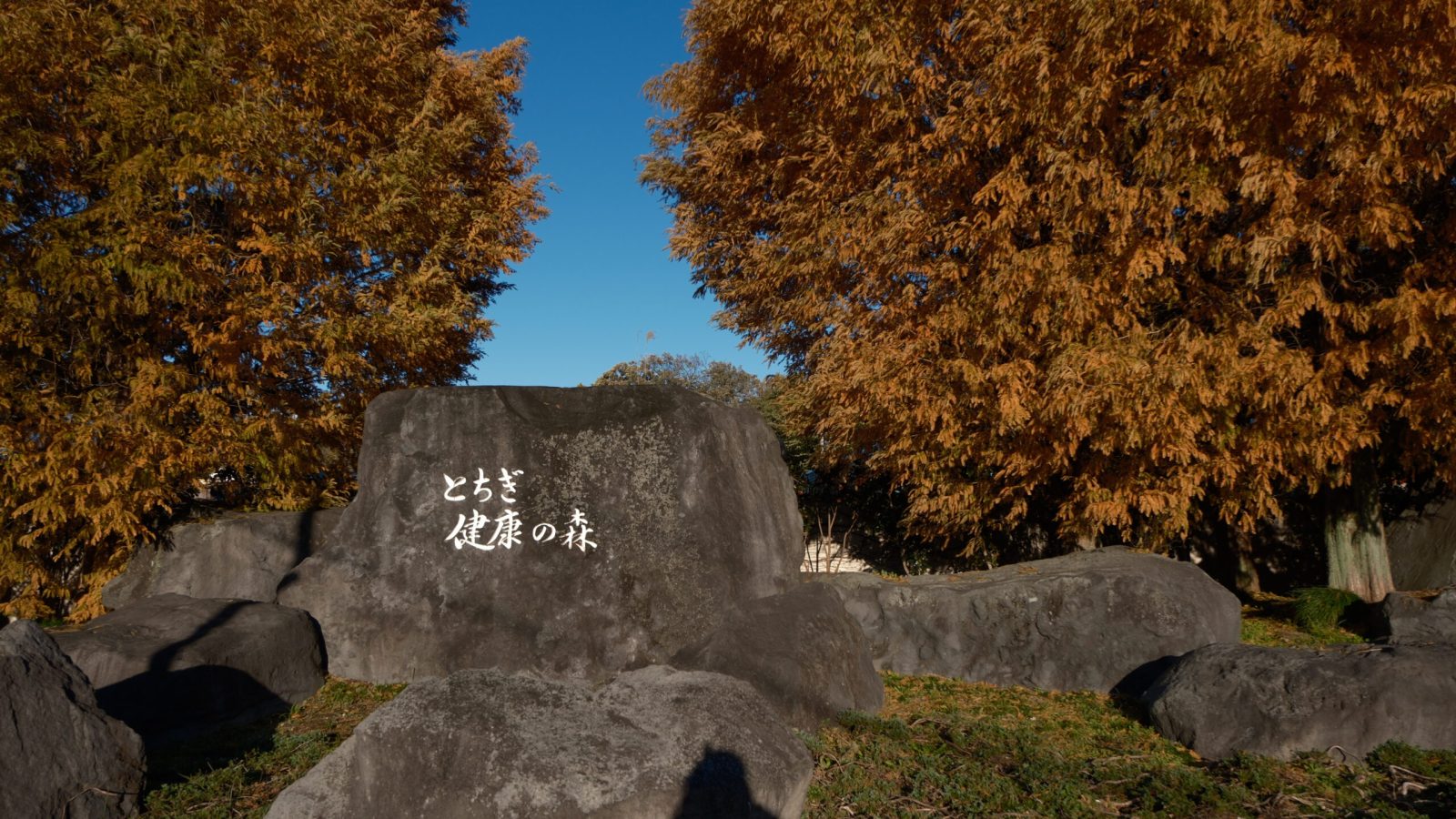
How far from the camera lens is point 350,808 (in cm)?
394

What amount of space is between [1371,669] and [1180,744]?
1280 millimetres

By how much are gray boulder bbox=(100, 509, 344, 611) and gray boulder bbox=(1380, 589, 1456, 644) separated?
34.3 ft

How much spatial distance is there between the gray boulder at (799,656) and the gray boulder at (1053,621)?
88cm

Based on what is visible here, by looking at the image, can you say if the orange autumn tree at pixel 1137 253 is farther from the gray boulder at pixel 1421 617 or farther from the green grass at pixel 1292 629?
the gray boulder at pixel 1421 617

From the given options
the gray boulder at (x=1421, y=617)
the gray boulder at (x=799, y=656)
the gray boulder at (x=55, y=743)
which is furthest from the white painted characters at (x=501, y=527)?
the gray boulder at (x=1421, y=617)

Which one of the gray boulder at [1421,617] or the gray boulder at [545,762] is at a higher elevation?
the gray boulder at [1421,617]

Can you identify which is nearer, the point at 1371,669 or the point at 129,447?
the point at 1371,669

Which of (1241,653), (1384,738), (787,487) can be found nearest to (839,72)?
(787,487)

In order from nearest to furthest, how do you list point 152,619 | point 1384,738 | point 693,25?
point 1384,738 → point 152,619 → point 693,25

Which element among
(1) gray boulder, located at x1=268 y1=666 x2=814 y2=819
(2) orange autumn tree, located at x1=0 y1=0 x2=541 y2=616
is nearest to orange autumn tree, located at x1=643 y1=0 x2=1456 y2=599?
(1) gray boulder, located at x1=268 y1=666 x2=814 y2=819

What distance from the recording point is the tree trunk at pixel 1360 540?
32.3 feet

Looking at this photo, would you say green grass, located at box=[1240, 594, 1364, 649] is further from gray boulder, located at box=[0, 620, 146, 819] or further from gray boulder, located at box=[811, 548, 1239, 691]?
gray boulder, located at box=[0, 620, 146, 819]

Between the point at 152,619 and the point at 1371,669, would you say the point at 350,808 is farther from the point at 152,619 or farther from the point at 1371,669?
the point at 1371,669

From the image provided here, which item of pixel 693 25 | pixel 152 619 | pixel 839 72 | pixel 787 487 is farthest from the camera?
pixel 693 25
